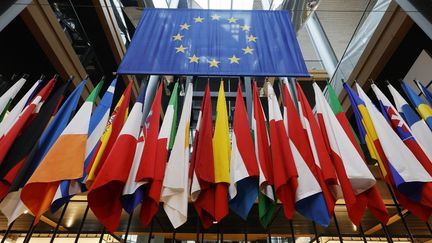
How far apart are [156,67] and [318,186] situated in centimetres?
229

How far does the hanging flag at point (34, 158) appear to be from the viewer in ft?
6.94

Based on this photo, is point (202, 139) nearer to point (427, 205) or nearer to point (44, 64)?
point (427, 205)

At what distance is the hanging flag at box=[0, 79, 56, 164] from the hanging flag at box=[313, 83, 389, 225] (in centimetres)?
286

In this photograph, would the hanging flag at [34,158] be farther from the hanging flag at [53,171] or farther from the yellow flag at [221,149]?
the yellow flag at [221,149]

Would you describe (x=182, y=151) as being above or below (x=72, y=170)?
above

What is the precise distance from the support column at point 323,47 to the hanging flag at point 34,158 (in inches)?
284

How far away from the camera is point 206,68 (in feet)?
11.0

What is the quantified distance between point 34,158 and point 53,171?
21.2 inches

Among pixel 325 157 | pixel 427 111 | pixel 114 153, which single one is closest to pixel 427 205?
pixel 325 157

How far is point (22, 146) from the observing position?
7.88 ft

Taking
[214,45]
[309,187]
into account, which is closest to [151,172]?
[309,187]

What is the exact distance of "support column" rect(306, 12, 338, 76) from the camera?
826 centimetres

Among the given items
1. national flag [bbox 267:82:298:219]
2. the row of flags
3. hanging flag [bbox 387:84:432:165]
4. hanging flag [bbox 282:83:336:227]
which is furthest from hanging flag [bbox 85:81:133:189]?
hanging flag [bbox 387:84:432:165]

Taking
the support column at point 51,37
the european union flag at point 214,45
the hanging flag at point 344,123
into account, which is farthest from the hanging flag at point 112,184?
the support column at point 51,37
